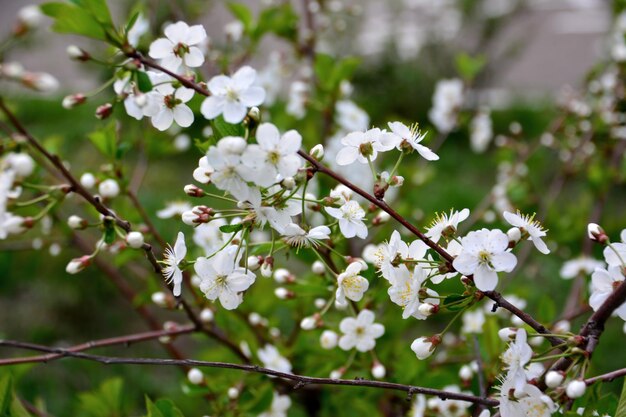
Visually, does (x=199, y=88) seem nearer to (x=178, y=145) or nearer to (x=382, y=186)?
(x=382, y=186)

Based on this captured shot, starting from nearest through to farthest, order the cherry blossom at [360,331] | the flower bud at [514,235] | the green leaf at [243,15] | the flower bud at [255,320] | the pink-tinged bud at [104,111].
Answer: the flower bud at [514,235] < the pink-tinged bud at [104,111] < the cherry blossom at [360,331] < the flower bud at [255,320] < the green leaf at [243,15]

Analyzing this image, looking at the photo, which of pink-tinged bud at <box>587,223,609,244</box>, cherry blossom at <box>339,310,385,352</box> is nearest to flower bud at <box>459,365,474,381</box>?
cherry blossom at <box>339,310,385,352</box>

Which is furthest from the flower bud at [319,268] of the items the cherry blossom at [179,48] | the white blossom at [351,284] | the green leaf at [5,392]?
the green leaf at [5,392]

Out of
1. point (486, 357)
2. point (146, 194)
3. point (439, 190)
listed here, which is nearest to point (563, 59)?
point (439, 190)

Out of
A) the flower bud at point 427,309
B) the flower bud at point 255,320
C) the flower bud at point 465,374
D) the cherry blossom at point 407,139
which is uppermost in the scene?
the flower bud at point 465,374

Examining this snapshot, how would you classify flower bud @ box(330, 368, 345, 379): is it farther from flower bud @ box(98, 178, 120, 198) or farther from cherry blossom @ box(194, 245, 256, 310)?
flower bud @ box(98, 178, 120, 198)

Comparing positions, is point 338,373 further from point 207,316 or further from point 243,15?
point 243,15

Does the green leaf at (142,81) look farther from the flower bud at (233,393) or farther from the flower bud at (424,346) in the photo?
the flower bud at (233,393)
